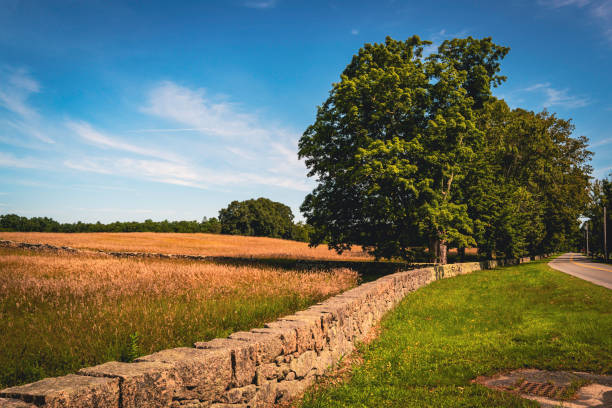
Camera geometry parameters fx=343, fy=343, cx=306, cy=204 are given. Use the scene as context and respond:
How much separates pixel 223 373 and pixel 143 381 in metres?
0.87

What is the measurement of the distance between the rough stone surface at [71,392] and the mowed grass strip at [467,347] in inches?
97.3

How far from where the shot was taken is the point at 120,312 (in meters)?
5.67

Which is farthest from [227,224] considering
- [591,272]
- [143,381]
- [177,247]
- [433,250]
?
[143,381]

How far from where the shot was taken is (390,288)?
33.0 ft

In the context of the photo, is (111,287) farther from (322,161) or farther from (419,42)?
(419,42)

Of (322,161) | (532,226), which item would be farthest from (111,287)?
(532,226)

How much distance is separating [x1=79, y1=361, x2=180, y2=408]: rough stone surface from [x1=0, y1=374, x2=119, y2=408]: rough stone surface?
0.08 m

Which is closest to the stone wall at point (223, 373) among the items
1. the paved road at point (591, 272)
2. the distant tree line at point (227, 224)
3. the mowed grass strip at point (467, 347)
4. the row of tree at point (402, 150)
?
the mowed grass strip at point (467, 347)

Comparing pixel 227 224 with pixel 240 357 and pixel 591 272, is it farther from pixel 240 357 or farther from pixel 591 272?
pixel 240 357

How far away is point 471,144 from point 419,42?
673 cm

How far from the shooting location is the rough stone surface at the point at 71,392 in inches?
81.8

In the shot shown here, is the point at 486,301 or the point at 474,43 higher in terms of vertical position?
the point at 474,43

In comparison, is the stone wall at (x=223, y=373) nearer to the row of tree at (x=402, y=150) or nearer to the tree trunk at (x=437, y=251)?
the row of tree at (x=402, y=150)

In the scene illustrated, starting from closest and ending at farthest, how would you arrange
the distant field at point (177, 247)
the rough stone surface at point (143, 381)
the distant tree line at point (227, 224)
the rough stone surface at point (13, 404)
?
1. the rough stone surface at point (13, 404)
2. the rough stone surface at point (143, 381)
3. the distant field at point (177, 247)
4. the distant tree line at point (227, 224)
